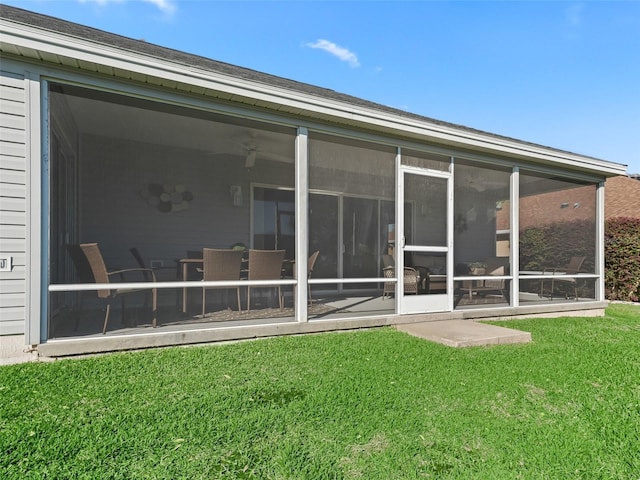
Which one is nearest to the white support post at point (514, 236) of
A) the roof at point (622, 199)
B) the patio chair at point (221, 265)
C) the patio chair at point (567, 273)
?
the patio chair at point (567, 273)

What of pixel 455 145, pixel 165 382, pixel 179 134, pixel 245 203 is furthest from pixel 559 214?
pixel 165 382

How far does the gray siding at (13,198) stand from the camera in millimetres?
3109

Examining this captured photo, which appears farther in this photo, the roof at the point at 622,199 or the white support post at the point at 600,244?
the roof at the point at 622,199

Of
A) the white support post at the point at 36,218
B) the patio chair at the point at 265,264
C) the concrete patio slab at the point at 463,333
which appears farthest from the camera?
the patio chair at the point at 265,264

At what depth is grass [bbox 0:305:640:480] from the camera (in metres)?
1.95

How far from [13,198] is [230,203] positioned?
4.18m

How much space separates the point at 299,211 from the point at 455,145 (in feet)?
8.65

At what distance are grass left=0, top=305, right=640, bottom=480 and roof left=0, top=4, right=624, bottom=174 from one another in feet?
9.11

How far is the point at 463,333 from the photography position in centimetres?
449

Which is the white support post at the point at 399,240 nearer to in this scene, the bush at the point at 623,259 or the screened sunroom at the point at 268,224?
the screened sunroom at the point at 268,224

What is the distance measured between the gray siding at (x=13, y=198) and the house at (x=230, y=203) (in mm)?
13

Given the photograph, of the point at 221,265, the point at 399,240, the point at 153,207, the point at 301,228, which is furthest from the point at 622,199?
the point at 153,207

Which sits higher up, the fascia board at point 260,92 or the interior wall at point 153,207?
the fascia board at point 260,92

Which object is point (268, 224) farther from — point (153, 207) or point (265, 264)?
point (265, 264)
